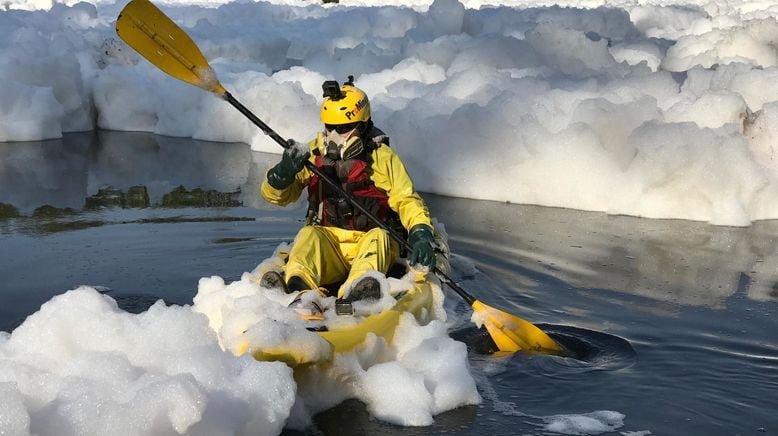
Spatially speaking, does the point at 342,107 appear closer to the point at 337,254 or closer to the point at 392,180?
the point at 392,180

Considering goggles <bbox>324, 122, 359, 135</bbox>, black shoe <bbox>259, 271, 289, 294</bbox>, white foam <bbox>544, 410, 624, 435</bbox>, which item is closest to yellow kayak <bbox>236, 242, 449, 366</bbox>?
black shoe <bbox>259, 271, 289, 294</bbox>

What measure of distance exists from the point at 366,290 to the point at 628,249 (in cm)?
276

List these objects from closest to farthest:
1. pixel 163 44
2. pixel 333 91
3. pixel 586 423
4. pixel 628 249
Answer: pixel 586 423 < pixel 333 91 < pixel 163 44 < pixel 628 249

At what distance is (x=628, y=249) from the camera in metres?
7.09

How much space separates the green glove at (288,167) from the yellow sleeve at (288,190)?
7 cm

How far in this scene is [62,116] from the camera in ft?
36.5

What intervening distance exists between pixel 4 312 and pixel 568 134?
4.74m

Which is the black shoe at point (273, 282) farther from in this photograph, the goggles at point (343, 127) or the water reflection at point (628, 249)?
the water reflection at point (628, 249)

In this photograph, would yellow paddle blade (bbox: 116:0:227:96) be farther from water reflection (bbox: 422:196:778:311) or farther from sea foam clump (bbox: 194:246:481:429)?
water reflection (bbox: 422:196:778:311)

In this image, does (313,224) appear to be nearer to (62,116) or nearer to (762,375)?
(762,375)

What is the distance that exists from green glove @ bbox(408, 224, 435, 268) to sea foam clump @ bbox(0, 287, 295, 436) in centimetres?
122

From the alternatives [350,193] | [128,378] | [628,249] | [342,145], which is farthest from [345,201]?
[628,249]

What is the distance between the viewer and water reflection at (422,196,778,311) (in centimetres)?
627

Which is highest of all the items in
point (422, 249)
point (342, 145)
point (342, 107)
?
point (342, 107)
